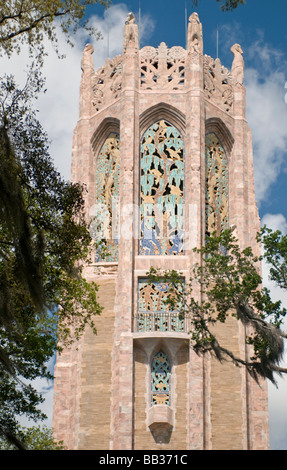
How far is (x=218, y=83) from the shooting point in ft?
128

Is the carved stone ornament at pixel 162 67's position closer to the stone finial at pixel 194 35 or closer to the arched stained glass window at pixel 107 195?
the stone finial at pixel 194 35

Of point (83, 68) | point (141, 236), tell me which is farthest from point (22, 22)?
point (83, 68)

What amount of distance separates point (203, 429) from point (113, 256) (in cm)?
687

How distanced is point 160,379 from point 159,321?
6.29 ft

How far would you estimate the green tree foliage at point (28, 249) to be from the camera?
70.3 ft

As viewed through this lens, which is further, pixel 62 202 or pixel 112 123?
pixel 112 123

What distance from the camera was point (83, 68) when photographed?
40.2 meters

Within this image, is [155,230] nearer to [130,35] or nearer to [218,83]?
[218,83]

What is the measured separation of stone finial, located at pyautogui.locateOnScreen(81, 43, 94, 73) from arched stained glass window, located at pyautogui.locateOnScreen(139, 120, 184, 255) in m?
4.03

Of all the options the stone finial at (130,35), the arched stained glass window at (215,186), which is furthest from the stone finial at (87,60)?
the arched stained glass window at (215,186)

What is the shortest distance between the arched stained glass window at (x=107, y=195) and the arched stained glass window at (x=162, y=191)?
110cm

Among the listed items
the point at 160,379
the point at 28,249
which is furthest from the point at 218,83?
the point at 28,249

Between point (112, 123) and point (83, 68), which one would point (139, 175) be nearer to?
point (112, 123)

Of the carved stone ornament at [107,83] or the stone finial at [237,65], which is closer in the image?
the carved stone ornament at [107,83]
